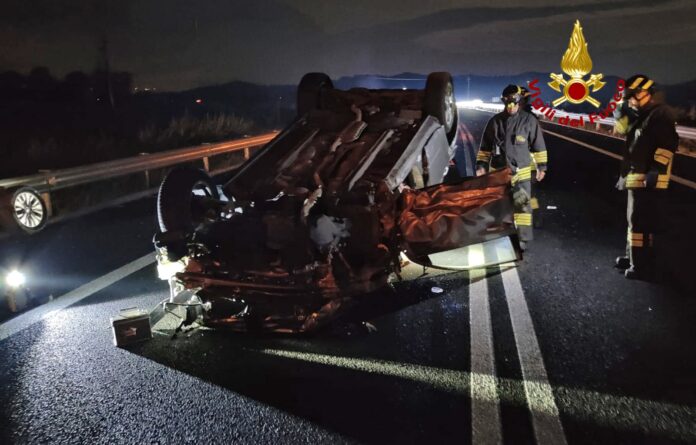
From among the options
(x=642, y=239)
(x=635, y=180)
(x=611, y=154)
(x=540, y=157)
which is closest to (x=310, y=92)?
(x=540, y=157)

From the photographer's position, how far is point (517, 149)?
625cm

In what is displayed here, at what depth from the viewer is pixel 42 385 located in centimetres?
336

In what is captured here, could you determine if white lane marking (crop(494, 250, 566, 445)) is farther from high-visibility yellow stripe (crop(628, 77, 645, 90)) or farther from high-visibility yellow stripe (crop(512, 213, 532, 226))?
high-visibility yellow stripe (crop(628, 77, 645, 90))

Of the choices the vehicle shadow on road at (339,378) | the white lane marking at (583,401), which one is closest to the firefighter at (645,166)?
the vehicle shadow on road at (339,378)

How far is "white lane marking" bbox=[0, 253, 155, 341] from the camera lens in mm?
4312

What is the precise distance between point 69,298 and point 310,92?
3.46 m

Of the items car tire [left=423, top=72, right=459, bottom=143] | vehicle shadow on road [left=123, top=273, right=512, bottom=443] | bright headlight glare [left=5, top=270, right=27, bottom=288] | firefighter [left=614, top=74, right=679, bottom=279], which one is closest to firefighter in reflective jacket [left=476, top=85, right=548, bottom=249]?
car tire [left=423, top=72, right=459, bottom=143]

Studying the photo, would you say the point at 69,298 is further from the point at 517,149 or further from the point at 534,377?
the point at 517,149

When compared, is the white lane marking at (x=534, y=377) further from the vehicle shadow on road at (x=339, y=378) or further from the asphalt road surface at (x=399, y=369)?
the vehicle shadow on road at (x=339, y=378)

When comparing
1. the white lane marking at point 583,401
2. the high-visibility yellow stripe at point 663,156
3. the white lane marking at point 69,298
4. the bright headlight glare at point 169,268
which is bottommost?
the white lane marking at point 583,401

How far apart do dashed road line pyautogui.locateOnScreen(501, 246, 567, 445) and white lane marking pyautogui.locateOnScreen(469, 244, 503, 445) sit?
18 centimetres

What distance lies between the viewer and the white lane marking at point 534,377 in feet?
9.06

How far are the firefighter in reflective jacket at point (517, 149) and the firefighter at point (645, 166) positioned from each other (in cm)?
107

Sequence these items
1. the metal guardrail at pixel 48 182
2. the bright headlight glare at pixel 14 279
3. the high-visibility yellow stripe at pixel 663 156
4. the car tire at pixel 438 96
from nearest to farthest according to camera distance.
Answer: the bright headlight glare at pixel 14 279, the high-visibility yellow stripe at pixel 663 156, the car tire at pixel 438 96, the metal guardrail at pixel 48 182
